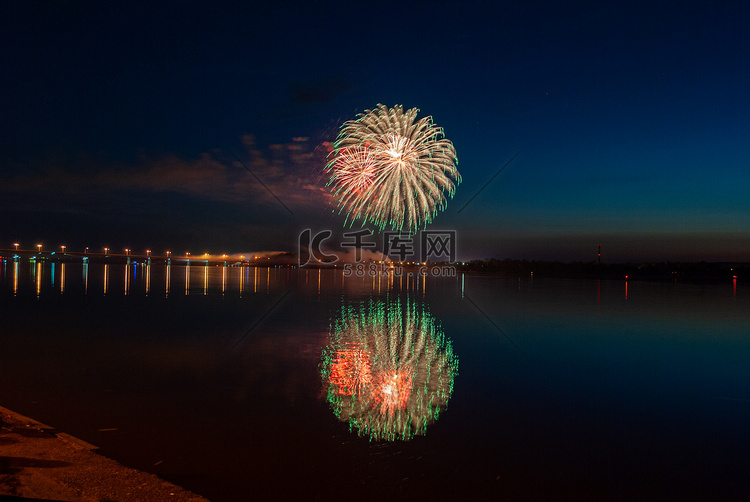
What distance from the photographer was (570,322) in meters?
17.3

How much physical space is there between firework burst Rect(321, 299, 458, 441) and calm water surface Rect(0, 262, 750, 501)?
0.67 feet

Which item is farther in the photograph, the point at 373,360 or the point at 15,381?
the point at 373,360

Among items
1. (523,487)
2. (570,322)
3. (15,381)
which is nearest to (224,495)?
(523,487)

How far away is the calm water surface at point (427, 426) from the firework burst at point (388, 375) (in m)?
0.21

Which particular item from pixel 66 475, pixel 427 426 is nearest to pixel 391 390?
pixel 427 426

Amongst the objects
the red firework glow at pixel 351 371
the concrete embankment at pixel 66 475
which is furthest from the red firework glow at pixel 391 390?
the concrete embankment at pixel 66 475

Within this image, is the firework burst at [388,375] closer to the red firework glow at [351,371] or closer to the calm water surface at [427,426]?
the red firework glow at [351,371]

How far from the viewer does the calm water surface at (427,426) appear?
486cm

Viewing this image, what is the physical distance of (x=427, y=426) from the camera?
627 cm

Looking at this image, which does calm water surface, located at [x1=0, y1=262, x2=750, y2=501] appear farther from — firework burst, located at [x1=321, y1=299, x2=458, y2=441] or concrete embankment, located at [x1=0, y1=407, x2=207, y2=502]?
concrete embankment, located at [x1=0, y1=407, x2=207, y2=502]

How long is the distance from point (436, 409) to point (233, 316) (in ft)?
37.8

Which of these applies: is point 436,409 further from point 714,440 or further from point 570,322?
point 570,322

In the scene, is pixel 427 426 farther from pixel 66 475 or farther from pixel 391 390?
pixel 66 475

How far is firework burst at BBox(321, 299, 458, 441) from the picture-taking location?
6.45 meters
